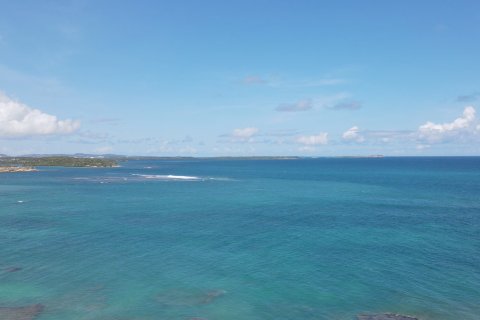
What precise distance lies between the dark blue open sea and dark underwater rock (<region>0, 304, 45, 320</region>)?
0.81 m

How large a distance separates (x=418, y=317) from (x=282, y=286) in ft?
37.5

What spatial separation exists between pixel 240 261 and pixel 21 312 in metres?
21.4

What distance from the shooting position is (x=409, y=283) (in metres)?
36.8

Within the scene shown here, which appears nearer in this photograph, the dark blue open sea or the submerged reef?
the dark blue open sea

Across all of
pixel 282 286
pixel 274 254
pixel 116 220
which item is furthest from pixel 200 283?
pixel 116 220

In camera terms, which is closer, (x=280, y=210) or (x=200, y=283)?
(x=200, y=283)

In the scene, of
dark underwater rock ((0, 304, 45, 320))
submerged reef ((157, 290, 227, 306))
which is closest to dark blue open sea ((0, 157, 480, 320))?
submerged reef ((157, 290, 227, 306))

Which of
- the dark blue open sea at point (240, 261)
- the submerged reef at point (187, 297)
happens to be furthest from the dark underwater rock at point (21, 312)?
the submerged reef at point (187, 297)

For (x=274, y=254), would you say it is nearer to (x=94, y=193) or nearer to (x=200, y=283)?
(x=200, y=283)

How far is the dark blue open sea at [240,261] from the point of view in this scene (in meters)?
31.8

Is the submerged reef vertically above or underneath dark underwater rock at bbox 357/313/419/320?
above

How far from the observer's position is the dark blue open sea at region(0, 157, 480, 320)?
31781 mm

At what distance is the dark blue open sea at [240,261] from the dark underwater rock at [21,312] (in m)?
0.81

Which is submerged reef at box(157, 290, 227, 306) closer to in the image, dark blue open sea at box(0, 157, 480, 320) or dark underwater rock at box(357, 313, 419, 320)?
dark blue open sea at box(0, 157, 480, 320)
